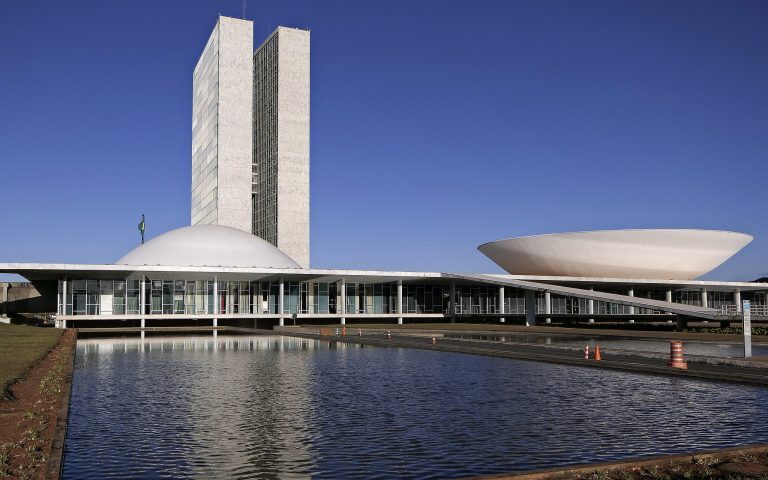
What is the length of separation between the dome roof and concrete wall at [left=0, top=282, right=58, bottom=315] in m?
24.1

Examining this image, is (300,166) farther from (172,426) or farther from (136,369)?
(172,426)

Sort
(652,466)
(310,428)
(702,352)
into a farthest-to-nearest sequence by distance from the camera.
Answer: (702,352) → (310,428) → (652,466)

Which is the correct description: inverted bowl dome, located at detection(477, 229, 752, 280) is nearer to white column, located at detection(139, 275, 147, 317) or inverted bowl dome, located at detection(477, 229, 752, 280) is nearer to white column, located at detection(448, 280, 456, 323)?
white column, located at detection(448, 280, 456, 323)

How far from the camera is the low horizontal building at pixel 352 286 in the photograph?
198 ft

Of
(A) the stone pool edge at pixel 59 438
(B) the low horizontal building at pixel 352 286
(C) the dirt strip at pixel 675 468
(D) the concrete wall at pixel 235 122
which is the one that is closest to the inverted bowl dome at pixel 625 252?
(B) the low horizontal building at pixel 352 286

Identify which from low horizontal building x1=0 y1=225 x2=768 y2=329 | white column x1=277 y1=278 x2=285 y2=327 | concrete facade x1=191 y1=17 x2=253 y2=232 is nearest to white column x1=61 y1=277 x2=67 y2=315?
low horizontal building x1=0 y1=225 x2=768 y2=329

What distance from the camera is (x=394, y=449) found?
10.2 metres

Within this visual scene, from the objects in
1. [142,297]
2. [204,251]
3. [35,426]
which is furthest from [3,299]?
[35,426]

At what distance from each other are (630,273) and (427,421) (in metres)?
72.4

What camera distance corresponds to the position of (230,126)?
11588cm

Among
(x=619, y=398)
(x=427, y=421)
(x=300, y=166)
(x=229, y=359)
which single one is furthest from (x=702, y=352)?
(x=300, y=166)

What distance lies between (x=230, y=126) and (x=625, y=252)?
65463 mm

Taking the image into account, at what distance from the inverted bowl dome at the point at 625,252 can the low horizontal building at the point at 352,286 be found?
0.48 ft

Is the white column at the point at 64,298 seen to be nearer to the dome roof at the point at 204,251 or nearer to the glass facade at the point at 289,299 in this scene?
the glass facade at the point at 289,299
